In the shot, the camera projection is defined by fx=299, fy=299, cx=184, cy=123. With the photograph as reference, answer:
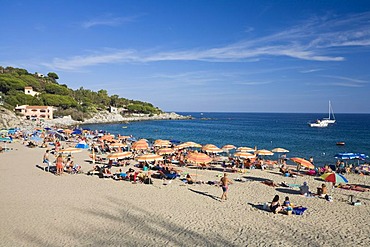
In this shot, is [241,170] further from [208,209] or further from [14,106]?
[14,106]

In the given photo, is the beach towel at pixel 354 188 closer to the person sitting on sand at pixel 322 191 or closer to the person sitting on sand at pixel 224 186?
the person sitting on sand at pixel 322 191

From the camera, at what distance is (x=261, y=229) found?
9.02 m

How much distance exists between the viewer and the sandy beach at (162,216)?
8.24 m

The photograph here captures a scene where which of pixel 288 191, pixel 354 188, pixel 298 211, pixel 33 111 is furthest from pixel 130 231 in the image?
pixel 33 111

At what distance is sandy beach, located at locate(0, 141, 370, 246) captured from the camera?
8242mm

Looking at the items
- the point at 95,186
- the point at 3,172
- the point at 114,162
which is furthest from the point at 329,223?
the point at 3,172

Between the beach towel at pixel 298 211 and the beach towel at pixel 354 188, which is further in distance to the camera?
the beach towel at pixel 354 188

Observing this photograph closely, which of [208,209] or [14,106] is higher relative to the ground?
[14,106]

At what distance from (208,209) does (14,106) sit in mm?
68676

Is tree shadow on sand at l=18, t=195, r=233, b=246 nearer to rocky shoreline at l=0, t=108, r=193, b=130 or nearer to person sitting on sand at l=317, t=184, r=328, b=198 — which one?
person sitting on sand at l=317, t=184, r=328, b=198

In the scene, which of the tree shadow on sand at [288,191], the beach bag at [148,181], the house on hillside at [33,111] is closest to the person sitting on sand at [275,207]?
the tree shadow on sand at [288,191]

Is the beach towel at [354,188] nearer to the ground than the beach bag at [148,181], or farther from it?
nearer to the ground

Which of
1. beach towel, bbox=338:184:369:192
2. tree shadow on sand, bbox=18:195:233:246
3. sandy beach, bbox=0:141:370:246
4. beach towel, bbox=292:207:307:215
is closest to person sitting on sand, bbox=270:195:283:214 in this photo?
sandy beach, bbox=0:141:370:246

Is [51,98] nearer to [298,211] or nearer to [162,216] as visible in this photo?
[162,216]
